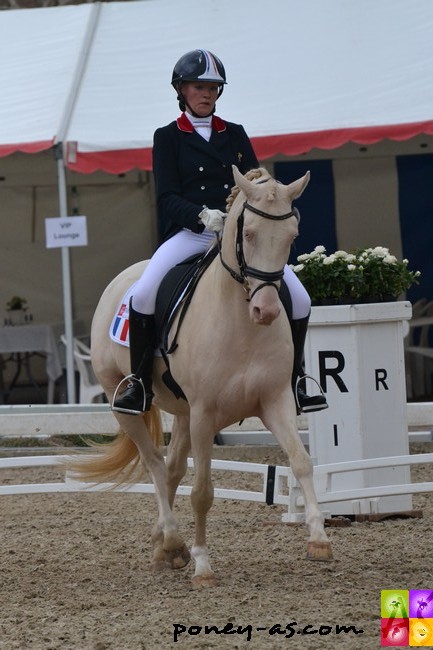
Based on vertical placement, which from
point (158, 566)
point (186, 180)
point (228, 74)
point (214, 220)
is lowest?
point (158, 566)

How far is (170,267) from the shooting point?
652 centimetres

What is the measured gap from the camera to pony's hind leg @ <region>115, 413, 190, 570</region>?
22.1 feet

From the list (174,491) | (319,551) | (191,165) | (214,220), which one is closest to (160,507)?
(174,491)

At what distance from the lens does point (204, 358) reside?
5.89m

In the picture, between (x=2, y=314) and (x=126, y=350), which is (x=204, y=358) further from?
(x=2, y=314)

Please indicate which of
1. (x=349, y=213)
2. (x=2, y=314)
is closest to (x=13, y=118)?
(x=2, y=314)

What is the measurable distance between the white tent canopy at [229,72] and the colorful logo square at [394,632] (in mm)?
7959

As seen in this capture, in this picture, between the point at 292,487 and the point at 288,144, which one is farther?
the point at 288,144

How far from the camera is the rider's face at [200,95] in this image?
6434mm

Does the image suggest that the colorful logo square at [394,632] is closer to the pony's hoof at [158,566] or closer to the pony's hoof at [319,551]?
the pony's hoof at [319,551]

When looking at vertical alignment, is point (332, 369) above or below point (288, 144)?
below

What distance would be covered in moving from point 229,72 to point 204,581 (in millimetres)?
9142

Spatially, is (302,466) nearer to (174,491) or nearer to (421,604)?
(421,604)

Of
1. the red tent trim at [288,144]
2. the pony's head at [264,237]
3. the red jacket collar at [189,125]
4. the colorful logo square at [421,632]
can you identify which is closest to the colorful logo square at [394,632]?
the colorful logo square at [421,632]
